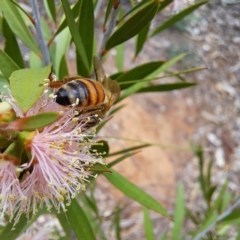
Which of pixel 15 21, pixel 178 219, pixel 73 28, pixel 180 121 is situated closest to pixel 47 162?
pixel 73 28

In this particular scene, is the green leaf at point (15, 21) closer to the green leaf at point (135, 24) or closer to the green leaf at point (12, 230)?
the green leaf at point (135, 24)

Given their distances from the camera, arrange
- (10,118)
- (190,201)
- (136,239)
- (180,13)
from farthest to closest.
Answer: (190,201) → (136,239) → (180,13) → (10,118)

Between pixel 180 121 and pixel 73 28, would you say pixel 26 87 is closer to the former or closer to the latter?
pixel 73 28

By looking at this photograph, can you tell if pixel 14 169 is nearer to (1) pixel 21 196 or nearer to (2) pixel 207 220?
(1) pixel 21 196

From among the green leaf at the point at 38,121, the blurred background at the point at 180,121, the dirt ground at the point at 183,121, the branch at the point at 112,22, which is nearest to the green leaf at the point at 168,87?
the branch at the point at 112,22

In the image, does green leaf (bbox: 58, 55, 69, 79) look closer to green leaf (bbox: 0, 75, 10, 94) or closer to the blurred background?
green leaf (bbox: 0, 75, 10, 94)

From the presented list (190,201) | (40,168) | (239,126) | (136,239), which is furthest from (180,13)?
(239,126)
